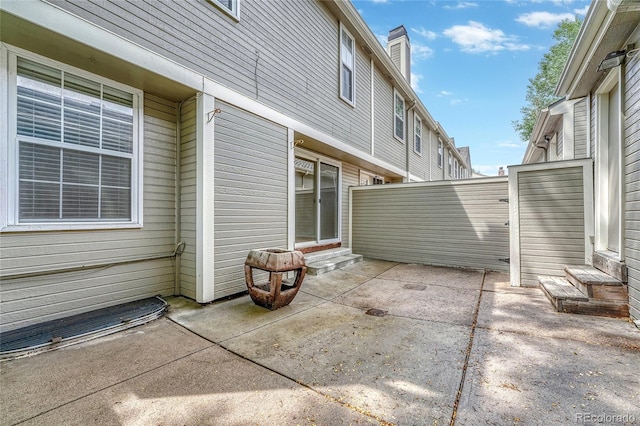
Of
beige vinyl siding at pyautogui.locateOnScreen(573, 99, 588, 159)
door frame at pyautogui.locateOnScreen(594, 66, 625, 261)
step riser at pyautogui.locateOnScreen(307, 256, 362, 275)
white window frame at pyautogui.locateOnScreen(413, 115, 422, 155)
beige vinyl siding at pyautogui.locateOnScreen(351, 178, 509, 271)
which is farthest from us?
white window frame at pyautogui.locateOnScreen(413, 115, 422, 155)

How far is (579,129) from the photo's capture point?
5.46 meters

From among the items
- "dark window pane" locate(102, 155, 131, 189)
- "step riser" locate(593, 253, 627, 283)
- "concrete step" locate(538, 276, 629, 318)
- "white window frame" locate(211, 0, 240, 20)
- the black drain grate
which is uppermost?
"white window frame" locate(211, 0, 240, 20)

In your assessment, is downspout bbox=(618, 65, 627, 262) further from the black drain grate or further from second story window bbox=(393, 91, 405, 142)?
second story window bbox=(393, 91, 405, 142)

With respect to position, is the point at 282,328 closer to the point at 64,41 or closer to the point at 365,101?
the point at 64,41

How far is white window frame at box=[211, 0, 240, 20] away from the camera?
3742 mm

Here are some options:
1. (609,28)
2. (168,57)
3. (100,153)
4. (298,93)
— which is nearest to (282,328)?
(100,153)

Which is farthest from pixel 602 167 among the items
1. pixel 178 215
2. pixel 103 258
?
pixel 103 258

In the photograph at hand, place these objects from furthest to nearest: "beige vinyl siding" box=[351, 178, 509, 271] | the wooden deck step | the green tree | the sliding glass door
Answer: the green tree → the sliding glass door → "beige vinyl siding" box=[351, 178, 509, 271] → the wooden deck step

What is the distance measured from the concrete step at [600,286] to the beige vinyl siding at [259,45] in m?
4.94

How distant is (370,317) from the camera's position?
3.17m

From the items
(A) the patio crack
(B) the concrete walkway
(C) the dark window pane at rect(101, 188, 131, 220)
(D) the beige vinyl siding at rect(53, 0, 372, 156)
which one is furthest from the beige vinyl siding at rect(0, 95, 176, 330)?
(A) the patio crack

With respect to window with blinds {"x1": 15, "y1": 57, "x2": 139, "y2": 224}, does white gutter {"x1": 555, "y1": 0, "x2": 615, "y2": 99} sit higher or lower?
higher

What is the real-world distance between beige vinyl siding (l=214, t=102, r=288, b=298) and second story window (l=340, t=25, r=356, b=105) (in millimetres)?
2889

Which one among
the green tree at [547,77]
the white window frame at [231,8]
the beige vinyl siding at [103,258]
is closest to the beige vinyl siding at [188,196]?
the beige vinyl siding at [103,258]
